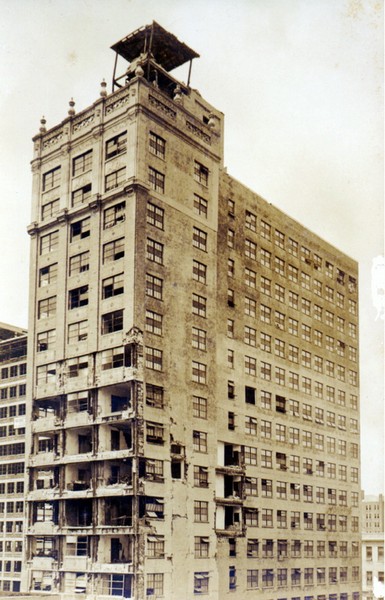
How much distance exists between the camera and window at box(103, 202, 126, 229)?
59.1 metres

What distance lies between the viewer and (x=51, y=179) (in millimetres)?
65625

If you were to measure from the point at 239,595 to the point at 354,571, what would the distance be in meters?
22.7

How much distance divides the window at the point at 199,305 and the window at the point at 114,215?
8.60 m

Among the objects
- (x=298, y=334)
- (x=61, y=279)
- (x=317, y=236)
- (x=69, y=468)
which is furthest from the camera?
(x=317, y=236)

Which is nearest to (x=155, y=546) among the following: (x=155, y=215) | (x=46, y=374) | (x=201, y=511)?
(x=201, y=511)

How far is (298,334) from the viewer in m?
78.1

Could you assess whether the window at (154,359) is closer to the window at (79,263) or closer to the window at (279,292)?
the window at (79,263)

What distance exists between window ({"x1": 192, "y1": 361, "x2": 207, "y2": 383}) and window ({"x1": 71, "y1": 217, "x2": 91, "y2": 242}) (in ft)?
43.7

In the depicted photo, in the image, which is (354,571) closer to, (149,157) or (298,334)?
(298,334)

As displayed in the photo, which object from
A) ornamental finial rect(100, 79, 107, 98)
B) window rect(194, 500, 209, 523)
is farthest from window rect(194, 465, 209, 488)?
ornamental finial rect(100, 79, 107, 98)

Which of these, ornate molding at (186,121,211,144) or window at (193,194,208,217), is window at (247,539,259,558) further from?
ornate molding at (186,121,211,144)

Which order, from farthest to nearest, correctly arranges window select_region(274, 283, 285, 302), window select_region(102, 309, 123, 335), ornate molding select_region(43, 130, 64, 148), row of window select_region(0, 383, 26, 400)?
row of window select_region(0, 383, 26, 400)
window select_region(274, 283, 285, 302)
ornate molding select_region(43, 130, 64, 148)
window select_region(102, 309, 123, 335)

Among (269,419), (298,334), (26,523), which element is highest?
(298,334)

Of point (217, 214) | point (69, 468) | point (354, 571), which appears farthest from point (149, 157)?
point (354, 571)
